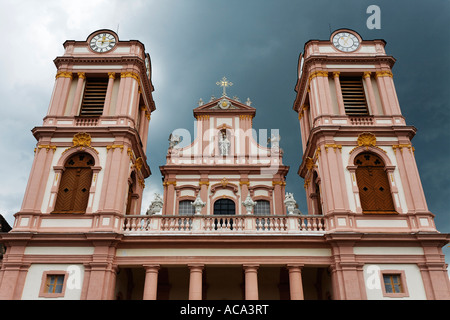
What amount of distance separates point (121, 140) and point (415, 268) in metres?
14.4

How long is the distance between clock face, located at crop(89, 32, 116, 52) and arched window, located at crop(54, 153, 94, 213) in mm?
6699

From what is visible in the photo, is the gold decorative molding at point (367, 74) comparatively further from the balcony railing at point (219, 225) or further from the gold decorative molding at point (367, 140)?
the balcony railing at point (219, 225)

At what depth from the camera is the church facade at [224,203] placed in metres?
16.4

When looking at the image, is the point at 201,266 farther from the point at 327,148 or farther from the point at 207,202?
the point at 327,148

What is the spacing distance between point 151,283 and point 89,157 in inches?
279

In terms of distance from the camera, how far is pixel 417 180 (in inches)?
722

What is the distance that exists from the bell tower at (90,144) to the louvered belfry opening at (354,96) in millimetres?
11205

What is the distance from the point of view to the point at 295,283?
1628 centimetres

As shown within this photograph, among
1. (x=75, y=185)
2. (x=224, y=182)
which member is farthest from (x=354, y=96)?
(x=75, y=185)

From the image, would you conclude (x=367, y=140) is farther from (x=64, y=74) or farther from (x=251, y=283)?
(x=64, y=74)

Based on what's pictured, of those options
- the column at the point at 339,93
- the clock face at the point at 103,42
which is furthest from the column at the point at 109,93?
the column at the point at 339,93

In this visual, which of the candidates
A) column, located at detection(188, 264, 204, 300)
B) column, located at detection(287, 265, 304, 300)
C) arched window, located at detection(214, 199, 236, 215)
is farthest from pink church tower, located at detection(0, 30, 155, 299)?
column, located at detection(287, 265, 304, 300)

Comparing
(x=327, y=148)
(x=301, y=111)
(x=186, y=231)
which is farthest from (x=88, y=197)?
(x=301, y=111)
